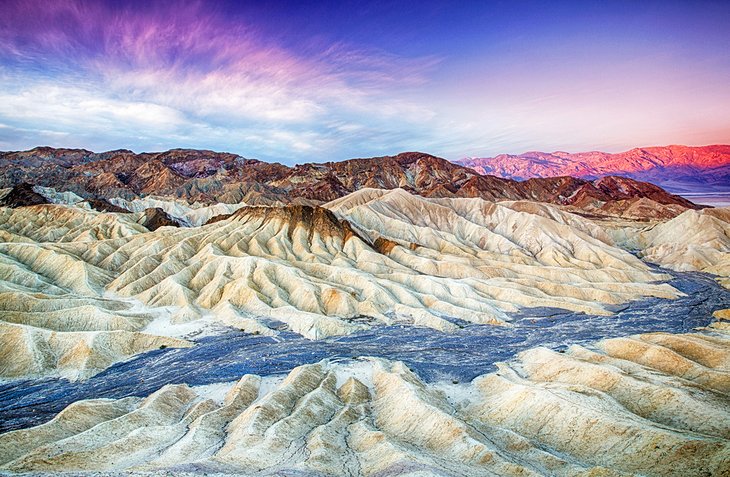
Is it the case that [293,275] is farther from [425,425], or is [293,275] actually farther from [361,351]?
[425,425]

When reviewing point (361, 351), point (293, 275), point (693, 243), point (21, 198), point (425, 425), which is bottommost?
point (693, 243)

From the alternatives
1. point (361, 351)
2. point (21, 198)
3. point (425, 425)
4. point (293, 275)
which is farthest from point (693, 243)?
point (21, 198)

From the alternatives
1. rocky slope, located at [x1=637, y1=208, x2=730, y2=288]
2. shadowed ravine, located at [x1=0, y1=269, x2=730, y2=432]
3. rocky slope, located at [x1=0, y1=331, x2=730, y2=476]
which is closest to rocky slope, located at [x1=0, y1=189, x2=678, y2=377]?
shadowed ravine, located at [x1=0, y1=269, x2=730, y2=432]

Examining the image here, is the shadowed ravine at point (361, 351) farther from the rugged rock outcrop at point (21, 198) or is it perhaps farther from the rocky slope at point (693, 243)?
the rugged rock outcrop at point (21, 198)

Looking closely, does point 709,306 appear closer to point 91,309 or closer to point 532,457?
point 532,457

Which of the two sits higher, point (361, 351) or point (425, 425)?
point (425, 425)

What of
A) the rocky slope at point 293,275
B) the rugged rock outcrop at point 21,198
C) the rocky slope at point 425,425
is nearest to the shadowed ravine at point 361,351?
the rocky slope at point 293,275
